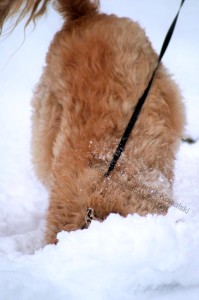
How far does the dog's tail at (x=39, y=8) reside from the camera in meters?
3.26

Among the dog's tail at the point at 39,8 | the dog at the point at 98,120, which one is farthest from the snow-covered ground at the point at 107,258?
the dog's tail at the point at 39,8

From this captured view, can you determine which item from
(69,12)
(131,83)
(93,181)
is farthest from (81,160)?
(69,12)

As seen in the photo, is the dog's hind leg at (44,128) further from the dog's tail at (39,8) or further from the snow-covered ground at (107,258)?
the dog's tail at (39,8)

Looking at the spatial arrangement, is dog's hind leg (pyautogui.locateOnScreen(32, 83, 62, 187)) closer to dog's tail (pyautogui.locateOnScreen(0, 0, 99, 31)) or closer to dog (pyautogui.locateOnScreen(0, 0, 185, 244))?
dog (pyautogui.locateOnScreen(0, 0, 185, 244))

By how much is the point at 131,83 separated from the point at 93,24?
0.63m

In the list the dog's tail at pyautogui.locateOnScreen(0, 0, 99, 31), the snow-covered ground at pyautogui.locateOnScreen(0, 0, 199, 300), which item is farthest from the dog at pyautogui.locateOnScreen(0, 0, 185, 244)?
the snow-covered ground at pyautogui.locateOnScreen(0, 0, 199, 300)

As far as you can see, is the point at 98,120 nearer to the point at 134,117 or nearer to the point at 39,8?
the point at 134,117

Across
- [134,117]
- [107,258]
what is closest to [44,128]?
[134,117]

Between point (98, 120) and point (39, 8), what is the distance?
117cm

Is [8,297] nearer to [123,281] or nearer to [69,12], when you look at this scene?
[123,281]

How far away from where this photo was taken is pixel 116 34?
3.17 metres

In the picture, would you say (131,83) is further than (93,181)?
Yes

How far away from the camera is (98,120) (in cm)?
285

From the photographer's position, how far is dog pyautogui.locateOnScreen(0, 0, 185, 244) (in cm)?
259
